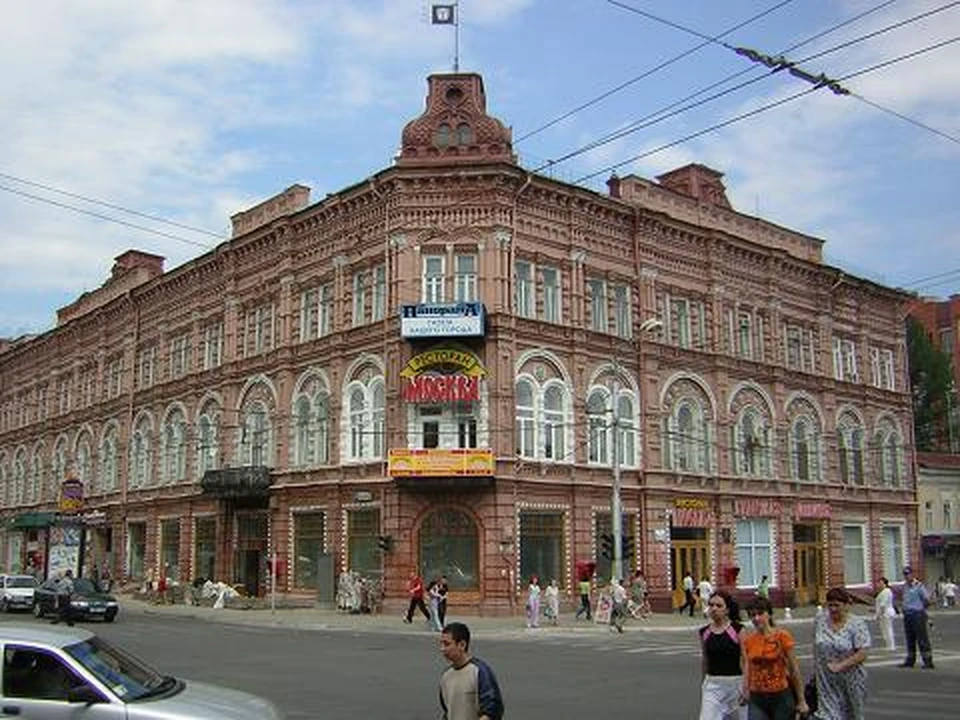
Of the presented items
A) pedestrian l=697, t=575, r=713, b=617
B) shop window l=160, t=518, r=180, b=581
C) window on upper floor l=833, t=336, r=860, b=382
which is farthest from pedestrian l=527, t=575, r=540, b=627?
window on upper floor l=833, t=336, r=860, b=382

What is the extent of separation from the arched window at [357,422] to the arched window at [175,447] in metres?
13.5

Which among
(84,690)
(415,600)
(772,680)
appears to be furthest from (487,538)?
(84,690)

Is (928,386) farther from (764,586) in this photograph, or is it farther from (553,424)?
(553,424)

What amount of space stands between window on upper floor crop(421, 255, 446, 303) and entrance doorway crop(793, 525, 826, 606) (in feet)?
65.1

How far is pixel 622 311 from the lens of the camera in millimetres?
41531

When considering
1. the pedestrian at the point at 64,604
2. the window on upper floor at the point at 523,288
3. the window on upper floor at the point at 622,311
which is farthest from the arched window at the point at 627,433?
the pedestrian at the point at 64,604

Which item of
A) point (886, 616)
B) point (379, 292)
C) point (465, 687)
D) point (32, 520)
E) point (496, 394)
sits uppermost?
point (379, 292)

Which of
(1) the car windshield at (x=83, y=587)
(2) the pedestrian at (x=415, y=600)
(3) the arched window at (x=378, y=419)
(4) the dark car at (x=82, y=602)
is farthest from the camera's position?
(3) the arched window at (x=378, y=419)

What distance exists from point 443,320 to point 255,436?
12809 mm

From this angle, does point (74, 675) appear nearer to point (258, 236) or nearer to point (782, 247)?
point (258, 236)

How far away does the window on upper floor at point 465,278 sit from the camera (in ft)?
123

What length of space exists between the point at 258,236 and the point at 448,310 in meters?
12.6

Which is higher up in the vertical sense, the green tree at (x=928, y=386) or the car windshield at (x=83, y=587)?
the green tree at (x=928, y=386)

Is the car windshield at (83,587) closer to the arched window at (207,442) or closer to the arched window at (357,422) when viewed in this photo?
the arched window at (357,422)
